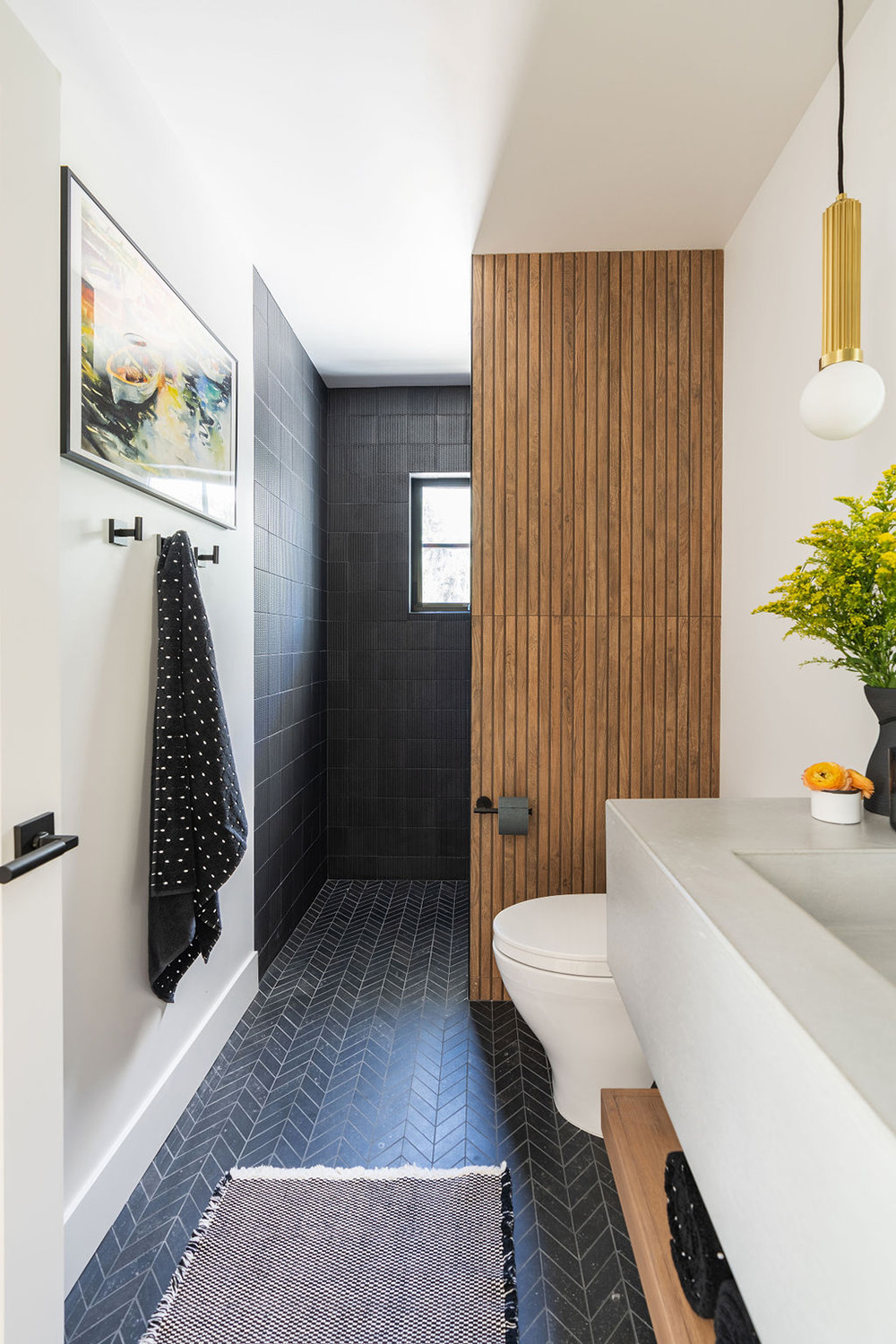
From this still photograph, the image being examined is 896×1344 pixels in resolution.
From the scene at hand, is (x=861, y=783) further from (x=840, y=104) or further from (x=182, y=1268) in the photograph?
(x=182, y=1268)

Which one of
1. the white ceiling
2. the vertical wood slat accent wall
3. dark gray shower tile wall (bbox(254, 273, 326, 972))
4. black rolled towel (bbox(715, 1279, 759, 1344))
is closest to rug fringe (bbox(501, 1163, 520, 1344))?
black rolled towel (bbox(715, 1279, 759, 1344))

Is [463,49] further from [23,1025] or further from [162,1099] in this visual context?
[162,1099]

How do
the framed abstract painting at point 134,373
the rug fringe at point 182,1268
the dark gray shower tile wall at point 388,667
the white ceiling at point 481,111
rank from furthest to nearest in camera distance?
the dark gray shower tile wall at point 388,667, the white ceiling at point 481,111, the framed abstract painting at point 134,373, the rug fringe at point 182,1268

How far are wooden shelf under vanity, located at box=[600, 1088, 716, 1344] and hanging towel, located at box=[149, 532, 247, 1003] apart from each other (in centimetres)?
103

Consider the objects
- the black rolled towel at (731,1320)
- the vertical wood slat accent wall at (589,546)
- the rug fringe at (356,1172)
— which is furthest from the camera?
the vertical wood slat accent wall at (589,546)

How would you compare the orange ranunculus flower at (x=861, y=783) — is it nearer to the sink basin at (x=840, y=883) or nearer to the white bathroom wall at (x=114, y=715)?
the sink basin at (x=840, y=883)

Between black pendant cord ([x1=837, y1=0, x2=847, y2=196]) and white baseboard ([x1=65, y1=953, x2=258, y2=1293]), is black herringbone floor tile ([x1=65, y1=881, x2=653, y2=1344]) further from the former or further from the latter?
black pendant cord ([x1=837, y1=0, x2=847, y2=196])

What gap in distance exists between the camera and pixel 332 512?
396 cm

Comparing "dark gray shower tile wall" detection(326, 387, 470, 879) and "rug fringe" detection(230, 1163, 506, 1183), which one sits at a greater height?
"dark gray shower tile wall" detection(326, 387, 470, 879)

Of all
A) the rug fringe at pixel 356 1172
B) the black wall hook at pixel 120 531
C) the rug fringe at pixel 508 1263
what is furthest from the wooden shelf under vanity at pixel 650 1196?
the black wall hook at pixel 120 531

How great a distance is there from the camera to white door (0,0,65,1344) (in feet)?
3.42

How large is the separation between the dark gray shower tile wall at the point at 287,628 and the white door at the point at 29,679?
5.04 ft

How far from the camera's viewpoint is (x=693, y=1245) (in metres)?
1.07

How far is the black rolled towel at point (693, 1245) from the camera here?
1.03m
